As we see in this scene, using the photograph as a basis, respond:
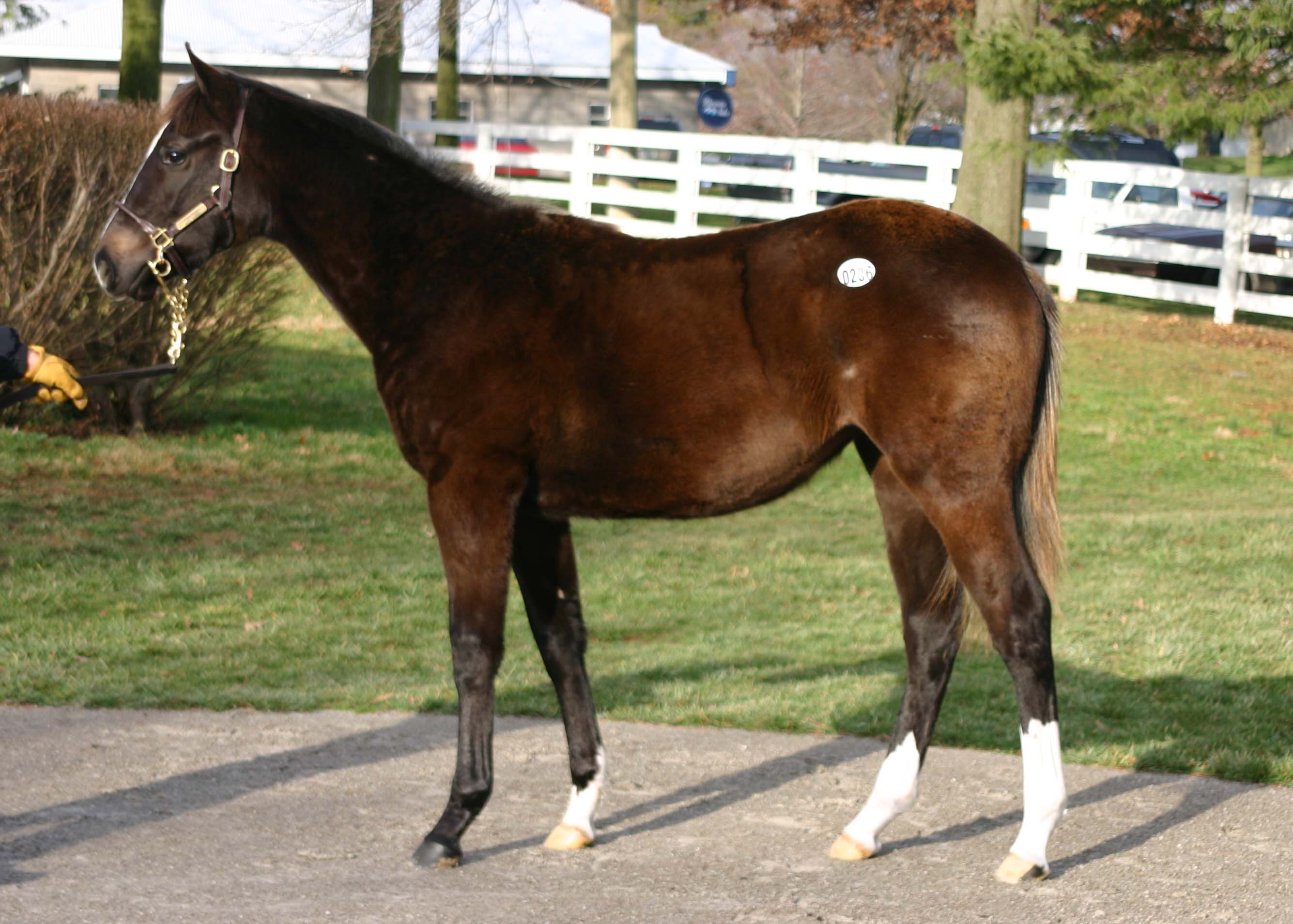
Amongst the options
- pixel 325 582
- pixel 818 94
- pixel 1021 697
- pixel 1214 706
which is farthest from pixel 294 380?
pixel 818 94

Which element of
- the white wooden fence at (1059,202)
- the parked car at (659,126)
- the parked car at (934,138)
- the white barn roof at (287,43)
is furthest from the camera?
the parked car at (659,126)

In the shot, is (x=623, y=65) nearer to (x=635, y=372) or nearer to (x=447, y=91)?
(x=447, y=91)

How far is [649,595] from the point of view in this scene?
8.58 metres

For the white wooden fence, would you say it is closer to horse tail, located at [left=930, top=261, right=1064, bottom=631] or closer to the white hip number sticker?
horse tail, located at [left=930, top=261, right=1064, bottom=631]

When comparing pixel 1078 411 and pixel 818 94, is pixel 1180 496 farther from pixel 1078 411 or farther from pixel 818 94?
pixel 818 94

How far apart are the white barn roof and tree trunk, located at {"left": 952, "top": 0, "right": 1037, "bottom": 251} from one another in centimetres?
1864

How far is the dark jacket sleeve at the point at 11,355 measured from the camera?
427cm

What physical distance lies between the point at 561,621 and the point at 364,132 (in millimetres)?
1687

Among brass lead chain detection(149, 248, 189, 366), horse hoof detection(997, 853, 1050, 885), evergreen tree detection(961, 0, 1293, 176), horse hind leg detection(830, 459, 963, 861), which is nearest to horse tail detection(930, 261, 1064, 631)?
horse hind leg detection(830, 459, 963, 861)

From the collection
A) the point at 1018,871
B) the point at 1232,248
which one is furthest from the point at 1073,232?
the point at 1018,871

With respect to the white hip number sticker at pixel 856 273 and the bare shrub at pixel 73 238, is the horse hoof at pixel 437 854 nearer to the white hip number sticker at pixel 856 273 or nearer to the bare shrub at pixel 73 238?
the white hip number sticker at pixel 856 273

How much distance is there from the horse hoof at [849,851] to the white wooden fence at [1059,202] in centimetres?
1450

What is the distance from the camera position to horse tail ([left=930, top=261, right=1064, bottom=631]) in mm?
4426

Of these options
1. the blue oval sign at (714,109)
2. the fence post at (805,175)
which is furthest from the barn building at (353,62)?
the fence post at (805,175)
